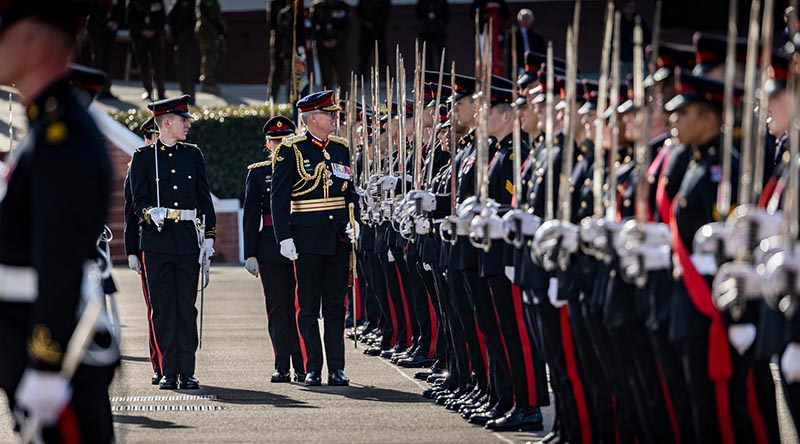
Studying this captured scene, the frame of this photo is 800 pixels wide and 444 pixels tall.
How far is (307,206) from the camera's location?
10906mm

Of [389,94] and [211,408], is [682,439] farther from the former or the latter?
[389,94]

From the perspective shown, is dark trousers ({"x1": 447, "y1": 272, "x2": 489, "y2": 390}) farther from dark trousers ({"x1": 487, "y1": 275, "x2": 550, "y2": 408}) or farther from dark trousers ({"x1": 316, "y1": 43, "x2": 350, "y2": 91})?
dark trousers ({"x1": 316, "y1": 43, "x2": 350, "y2": 91})

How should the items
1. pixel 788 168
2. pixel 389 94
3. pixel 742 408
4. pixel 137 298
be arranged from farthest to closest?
1. pixel 137 298
2. pixel 389 94
3. pixel 742 408
4. pixel 788 168

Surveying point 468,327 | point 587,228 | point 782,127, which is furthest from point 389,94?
point 782,127

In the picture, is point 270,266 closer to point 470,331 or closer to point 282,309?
point 282,309

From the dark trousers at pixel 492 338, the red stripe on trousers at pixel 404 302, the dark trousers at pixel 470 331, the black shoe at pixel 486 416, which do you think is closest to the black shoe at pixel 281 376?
the red stripe on trousers at pixel 404 302

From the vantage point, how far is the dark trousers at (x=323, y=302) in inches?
428

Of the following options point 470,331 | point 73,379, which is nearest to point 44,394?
point 73,379

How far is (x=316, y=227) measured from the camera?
1080cm

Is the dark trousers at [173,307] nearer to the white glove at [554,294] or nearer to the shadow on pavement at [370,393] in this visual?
the shadow on pavement at [370,393]

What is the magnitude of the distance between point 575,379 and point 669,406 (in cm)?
94

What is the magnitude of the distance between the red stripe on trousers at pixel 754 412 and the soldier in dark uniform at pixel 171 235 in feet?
16.9

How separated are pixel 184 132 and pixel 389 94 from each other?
2206 millimetres

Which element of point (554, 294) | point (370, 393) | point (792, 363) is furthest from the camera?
point (370, 393)
